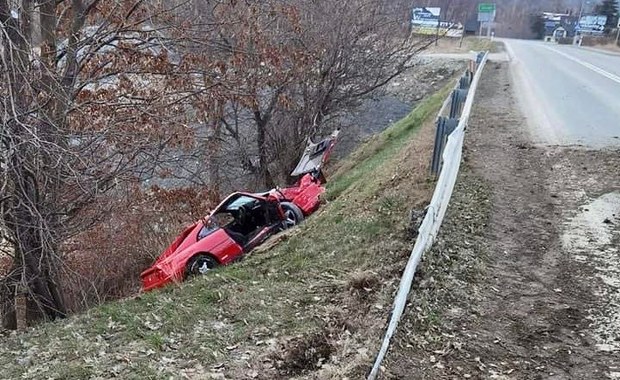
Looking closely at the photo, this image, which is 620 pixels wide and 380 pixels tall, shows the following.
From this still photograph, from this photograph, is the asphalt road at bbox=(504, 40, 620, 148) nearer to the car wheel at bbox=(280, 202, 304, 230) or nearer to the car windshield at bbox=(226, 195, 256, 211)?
the car wheel at bbox=(280, 202, 304, 230)

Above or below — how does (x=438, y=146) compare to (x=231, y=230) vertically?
above

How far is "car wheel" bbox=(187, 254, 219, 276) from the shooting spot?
30.8 ft

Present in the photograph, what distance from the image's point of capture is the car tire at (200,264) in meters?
9.39

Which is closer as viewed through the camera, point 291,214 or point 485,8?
point 291,214

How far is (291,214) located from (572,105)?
7.86m

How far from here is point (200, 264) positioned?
9477 mm

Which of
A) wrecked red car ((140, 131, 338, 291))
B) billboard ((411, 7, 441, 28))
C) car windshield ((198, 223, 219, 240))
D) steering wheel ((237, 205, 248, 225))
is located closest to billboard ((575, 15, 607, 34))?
billboard ((411, 7, 441, 28))

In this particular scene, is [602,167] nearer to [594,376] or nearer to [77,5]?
[594,376]

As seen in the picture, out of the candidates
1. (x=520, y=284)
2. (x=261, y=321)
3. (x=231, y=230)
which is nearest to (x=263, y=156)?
(x=231, y=230)

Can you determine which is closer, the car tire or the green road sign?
the car tire

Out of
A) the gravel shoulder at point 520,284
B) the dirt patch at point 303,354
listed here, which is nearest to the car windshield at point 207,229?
the gravel shoulder at point 520,284

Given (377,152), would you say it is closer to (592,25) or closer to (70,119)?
(70,119)

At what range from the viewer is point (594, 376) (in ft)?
12.8

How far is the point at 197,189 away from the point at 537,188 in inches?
332
